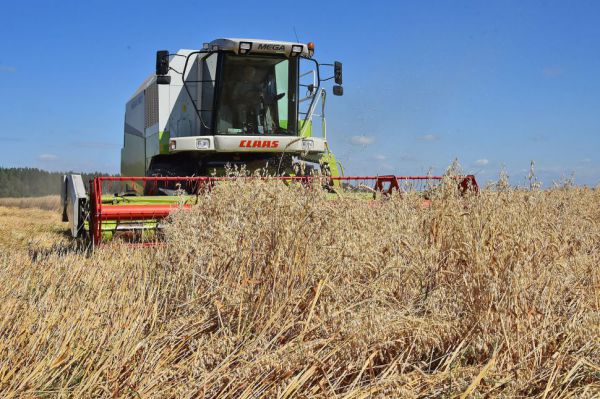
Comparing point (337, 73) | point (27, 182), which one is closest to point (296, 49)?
point (337, 73)

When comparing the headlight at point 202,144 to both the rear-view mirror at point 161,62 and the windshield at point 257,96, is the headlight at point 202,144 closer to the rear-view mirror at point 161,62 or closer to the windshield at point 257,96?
the windshield at point 257,96

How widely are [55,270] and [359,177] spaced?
320 cm

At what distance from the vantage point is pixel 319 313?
95.5 inches

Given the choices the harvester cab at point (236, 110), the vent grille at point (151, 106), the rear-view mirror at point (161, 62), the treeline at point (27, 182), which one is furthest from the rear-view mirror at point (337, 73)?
the treeline at point (27, 182)

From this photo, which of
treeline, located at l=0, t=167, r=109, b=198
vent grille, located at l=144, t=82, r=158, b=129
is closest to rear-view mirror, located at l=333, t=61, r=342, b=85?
vent grille, located at l=144, t=82, r=158, b=129

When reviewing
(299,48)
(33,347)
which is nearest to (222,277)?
(33,347)

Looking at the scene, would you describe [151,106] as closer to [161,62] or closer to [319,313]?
[161,62]

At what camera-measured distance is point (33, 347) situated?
2070 millimetres

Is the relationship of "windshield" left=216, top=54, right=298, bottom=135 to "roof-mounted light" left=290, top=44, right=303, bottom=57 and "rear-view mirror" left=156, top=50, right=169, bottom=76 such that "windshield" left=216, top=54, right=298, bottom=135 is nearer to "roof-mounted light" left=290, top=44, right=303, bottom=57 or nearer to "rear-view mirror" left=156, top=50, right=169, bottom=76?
"roof-mounted light" left=290, top=44, right=303, bottom=57

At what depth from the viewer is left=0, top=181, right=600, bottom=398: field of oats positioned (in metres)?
2.04

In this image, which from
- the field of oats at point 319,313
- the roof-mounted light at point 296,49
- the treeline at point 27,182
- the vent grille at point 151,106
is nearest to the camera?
the field of oats at point 319,313

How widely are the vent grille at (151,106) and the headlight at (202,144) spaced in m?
1.41

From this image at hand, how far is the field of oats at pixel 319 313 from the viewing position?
6.68 feet

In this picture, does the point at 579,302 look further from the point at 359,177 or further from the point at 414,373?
the point at 359,177
